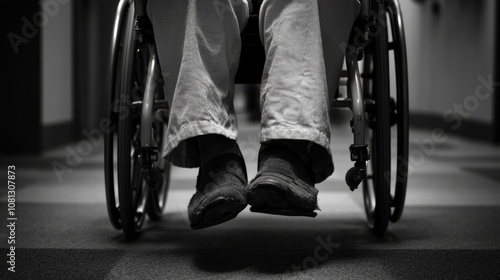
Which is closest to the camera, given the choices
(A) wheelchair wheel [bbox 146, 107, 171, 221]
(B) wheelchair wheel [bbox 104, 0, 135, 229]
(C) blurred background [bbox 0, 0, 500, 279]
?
(C) blurred background [bbox 0, 0, 500, 279]

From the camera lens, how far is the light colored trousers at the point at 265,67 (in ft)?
3.38

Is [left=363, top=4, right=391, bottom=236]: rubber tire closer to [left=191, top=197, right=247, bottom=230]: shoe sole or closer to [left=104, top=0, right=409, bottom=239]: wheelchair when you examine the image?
[left=104, top=0, right=409, bottom=239]: wheelchair

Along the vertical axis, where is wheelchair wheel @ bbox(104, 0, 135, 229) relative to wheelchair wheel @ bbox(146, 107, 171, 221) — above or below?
above

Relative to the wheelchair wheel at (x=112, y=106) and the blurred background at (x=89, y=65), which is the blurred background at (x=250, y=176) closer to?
the blurred background at (x=89, y=65)

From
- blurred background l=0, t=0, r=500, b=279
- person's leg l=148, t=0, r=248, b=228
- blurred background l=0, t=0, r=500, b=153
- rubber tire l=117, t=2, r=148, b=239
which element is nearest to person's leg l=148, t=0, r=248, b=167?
person's leg l=148, t=0, r=248, b=228

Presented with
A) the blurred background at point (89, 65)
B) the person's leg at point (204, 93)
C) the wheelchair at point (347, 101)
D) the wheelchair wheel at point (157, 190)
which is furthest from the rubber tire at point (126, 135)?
the blurred background at point (89, 65)

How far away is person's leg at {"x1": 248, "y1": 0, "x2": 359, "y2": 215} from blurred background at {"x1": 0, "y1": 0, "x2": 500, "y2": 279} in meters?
0.13

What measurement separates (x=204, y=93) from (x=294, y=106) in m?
0.14

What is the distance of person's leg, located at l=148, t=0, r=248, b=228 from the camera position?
39.9 inches

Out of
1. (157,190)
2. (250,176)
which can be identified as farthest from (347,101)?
(250,176)

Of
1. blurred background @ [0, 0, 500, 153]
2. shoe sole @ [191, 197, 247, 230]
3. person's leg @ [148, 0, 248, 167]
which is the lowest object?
blurred background @ [0, 0, 500, 153]

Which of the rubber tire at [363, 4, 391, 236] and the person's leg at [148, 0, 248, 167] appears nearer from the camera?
the person's leg at [148, 0, 248, 167]

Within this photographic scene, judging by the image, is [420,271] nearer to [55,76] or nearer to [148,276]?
[148,276]


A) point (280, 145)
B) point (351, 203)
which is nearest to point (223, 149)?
point (280, 145)
